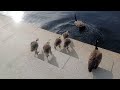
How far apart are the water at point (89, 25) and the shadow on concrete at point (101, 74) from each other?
3.08 meters

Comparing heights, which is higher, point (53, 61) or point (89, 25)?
point (89, 25)

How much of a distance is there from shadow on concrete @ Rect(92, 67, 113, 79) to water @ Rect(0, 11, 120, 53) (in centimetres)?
308

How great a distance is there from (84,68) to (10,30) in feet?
16.2

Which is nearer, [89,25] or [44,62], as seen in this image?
[44,62]

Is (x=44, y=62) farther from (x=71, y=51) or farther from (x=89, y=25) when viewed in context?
(x=89, y=25)

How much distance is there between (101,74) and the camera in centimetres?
716

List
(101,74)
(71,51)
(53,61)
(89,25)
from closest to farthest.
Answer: (101,74) < (53,61) < (71,51) < (89,25)

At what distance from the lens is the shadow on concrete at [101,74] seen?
7020 mm

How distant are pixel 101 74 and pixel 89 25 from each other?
563cm

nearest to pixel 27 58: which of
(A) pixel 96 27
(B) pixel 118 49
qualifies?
(B) pixel 118 49

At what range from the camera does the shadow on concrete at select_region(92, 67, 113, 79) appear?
7020 mm

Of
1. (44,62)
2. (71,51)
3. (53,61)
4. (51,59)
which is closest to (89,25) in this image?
(71,51)

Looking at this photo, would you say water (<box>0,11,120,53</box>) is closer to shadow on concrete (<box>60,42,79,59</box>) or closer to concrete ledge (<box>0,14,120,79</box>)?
concrete ledge (<box>0,14,120,79</box>)
